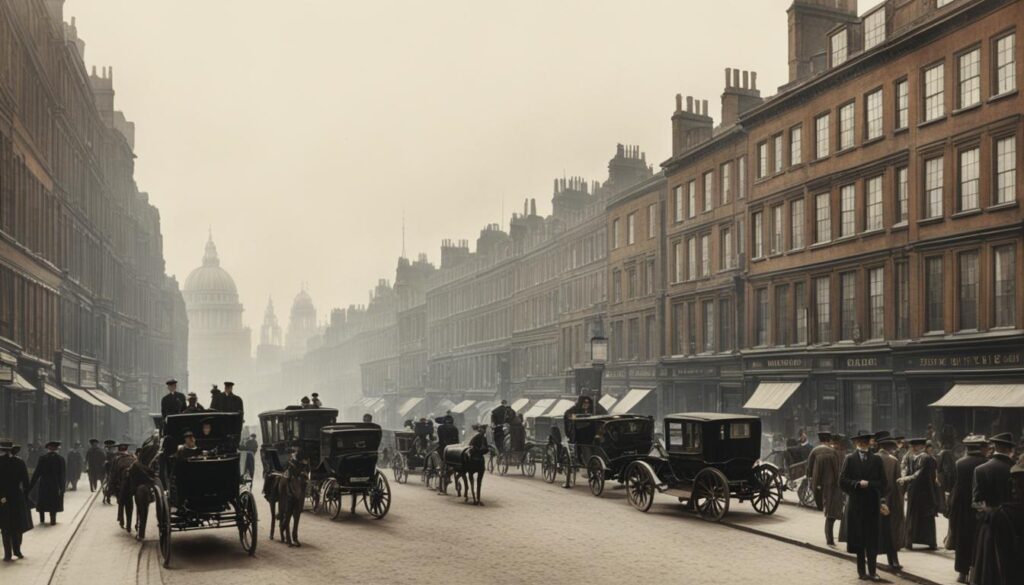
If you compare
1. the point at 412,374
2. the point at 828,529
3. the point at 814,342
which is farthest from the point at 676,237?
the point at 412,374

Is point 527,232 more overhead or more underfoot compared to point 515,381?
more overhead

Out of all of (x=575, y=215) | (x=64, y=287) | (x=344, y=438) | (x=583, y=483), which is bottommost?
(x=583, y=483)

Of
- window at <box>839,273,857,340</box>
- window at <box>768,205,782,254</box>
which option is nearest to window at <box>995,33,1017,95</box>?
window at <box>839,273,857,340</box>

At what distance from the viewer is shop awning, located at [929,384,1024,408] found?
82.1 feet

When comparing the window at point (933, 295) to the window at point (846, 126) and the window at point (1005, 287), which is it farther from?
the window at point (846, 126)

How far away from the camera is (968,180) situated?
2767 centimetres

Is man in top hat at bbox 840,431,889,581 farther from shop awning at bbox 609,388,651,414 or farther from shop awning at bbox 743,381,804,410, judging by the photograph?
shop awning at bbox 609,388,651,414

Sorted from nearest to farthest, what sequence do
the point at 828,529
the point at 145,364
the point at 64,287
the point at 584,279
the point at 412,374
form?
the point at 828,529
the point at 64,287
the point at 584,279
the point at 145,364
the point at 412,374

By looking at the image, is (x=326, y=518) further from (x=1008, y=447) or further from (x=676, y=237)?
(x=676, y=237)

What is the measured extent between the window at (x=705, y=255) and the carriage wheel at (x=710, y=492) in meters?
Answer: 22.7

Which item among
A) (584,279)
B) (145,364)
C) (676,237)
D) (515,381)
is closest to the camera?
(676,237)

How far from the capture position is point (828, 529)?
1688cm

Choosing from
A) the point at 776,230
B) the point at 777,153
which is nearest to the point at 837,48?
the point at 777,153

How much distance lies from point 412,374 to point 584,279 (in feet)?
142
